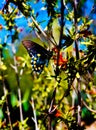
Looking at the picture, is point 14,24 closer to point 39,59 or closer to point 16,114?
point 39,59

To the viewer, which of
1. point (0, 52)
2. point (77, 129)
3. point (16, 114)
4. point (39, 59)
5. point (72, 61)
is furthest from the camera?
point (16, 114)

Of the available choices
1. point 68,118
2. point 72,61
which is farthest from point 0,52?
point 72,61

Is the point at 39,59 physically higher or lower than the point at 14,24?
lower

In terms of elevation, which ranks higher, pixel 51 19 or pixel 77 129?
pixel 51 19

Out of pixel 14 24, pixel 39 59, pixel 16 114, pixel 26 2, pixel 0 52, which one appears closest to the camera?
pixel 39 59

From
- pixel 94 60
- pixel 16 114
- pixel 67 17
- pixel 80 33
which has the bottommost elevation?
pixel 16 114

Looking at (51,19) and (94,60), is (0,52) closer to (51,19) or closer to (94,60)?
(51,19)

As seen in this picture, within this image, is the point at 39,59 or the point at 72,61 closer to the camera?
the point at 39,59

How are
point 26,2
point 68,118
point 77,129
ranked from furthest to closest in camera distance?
point 68,118 < point 77,129 < point 26,2

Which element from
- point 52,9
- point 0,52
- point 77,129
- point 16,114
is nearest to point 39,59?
point 52,9
